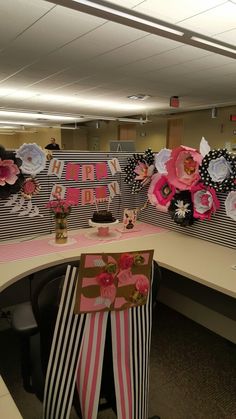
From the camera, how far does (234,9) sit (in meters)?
2.58

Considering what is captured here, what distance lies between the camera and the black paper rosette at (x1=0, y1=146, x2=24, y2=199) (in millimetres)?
1866

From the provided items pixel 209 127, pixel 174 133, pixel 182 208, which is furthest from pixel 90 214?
pixel 174 133

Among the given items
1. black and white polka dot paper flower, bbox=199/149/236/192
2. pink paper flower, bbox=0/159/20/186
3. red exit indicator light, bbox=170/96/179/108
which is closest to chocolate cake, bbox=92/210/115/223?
pink paper flower, bbox=0/159/20/186

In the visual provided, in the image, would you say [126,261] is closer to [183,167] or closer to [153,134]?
[183,167]

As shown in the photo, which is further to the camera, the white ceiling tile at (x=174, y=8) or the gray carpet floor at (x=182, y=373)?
the white ceiling tile at (x=174, y=8)

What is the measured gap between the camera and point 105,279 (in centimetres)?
96

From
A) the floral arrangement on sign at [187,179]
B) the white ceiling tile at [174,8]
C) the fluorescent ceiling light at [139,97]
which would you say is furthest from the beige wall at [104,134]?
the floral arrangement on sign at [187,179]

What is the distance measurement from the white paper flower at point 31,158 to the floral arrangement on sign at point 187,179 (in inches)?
28.9

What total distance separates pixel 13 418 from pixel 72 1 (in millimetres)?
2130

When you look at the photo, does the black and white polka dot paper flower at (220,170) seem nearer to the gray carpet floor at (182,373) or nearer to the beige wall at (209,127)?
the gray carpet floor at (182,373)

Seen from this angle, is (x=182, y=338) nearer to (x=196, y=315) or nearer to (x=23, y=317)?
(x=196, y=315)

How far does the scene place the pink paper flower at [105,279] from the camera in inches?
37.7

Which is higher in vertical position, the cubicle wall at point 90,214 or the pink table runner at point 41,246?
the cubicle wall at point 90,214

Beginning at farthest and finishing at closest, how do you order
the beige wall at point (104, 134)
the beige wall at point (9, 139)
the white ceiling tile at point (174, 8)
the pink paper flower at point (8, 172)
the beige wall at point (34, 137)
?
the beige wall at point (9, 139), the beige wall at point (34, 137), the beige wall at point (104, 134), the white ceiling tile at point (174, 8), the pink paper flower at point (8, 172)
